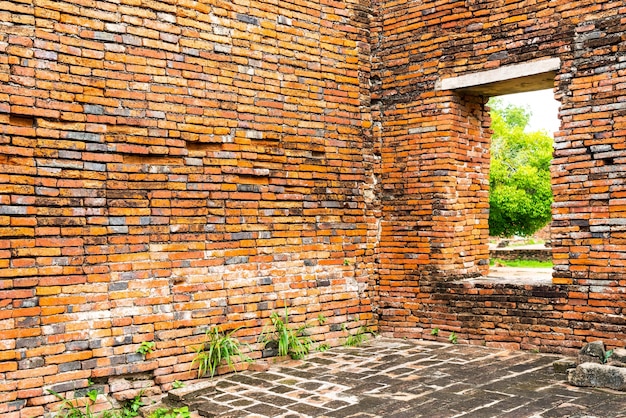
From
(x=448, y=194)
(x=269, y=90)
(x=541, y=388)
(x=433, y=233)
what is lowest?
(x=541, y=388)

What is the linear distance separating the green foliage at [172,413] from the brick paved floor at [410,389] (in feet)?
0.35

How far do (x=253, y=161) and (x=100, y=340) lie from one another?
224 centimetres

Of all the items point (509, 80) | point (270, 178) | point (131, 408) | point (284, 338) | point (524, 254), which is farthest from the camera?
point (524, 254)

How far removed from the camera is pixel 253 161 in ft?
19.3

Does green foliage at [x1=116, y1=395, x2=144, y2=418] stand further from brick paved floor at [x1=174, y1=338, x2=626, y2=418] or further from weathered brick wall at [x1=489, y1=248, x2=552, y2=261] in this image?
weathered brick wall at [x1=489, y1=248, x2=552, y2=261]

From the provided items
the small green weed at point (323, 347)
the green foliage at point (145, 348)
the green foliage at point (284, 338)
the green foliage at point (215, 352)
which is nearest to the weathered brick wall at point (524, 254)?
the small green weed at point (323, 347)

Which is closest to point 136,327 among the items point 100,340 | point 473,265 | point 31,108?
point 100,340

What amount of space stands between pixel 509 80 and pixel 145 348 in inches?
180

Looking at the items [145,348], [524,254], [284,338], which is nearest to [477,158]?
[284,338]

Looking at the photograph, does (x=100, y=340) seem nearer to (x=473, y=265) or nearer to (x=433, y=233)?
(x=433, y=233)

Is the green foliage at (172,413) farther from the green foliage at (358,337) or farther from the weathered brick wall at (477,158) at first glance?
the weathered brick wall at (477,158)

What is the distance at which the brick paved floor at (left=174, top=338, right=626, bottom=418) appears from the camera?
4.28 m

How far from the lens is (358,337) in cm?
671

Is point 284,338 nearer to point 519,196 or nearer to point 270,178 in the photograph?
point 270,178
